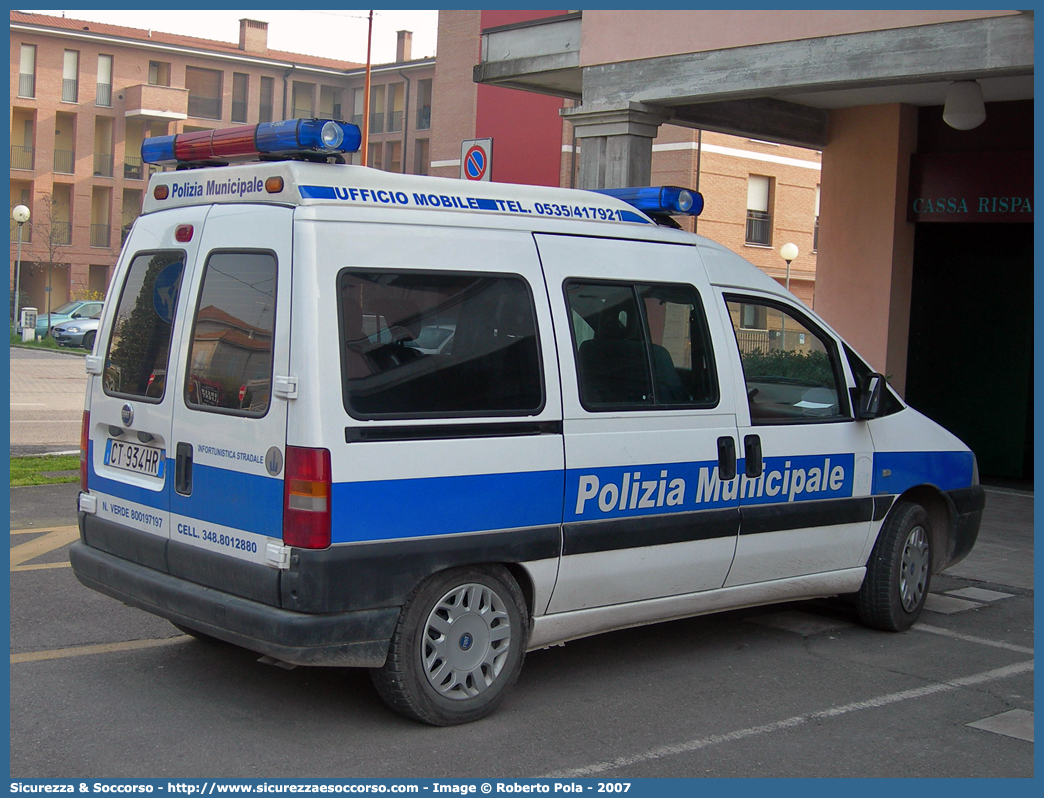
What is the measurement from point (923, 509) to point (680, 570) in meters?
1.95

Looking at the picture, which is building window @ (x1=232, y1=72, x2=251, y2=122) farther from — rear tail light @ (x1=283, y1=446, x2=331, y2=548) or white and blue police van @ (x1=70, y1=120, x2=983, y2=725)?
rear tail light @ (x1=283, y1=446, x2=331, y2=548)

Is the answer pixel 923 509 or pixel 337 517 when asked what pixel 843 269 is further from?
pixel 337 517

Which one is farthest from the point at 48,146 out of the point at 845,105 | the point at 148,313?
the point at 148,313

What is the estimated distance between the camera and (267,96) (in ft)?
200

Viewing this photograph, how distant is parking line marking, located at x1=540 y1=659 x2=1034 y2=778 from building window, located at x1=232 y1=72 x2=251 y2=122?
5849 cm

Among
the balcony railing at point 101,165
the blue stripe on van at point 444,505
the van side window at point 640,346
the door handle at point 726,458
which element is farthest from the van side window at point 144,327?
the balcony railing at point 101,165

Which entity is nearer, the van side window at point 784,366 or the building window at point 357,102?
the van side window at point 784,366

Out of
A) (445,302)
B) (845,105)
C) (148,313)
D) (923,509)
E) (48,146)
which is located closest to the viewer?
(445,302)

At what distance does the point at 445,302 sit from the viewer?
4797 millimetres

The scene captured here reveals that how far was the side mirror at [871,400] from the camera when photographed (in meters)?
6.17

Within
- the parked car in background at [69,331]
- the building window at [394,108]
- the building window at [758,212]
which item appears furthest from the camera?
the building window at [394,108]

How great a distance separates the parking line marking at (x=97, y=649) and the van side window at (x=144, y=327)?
130cm

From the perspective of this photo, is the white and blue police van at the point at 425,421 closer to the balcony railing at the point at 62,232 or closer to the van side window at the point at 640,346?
the van side window at the point at 640,346

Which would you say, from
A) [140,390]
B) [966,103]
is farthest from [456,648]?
[966,103]
